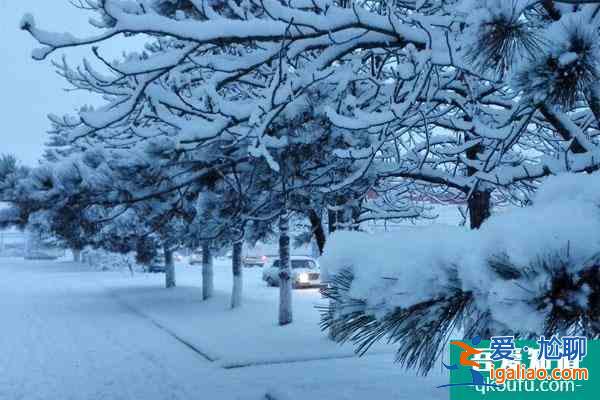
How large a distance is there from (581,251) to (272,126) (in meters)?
3.95

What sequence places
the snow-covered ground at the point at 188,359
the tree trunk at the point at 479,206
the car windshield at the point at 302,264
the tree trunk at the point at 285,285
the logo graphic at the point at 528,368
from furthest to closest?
the car windshield at the point at 302,264 < the tree trunk at the point at 285,285 < the snow-covered ground at the point at 188,359 < the tree trunk at the point at 479,206 < the logo graphic at the point at 528,368

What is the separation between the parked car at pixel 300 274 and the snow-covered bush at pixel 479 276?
21493 millimetres

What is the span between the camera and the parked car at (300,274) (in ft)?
77.2

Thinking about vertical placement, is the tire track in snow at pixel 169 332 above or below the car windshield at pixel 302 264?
below

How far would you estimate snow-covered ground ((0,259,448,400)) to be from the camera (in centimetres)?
730

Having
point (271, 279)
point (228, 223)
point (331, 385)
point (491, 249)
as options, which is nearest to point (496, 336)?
point (491, 249)

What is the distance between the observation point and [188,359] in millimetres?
9547

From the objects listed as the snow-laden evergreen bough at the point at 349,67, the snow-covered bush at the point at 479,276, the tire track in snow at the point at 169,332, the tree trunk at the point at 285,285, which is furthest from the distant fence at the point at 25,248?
the snow-covered bush at the point at 479,276

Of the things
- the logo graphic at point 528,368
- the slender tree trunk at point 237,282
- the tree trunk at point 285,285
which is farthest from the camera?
the slender tree trunk at point 237,282

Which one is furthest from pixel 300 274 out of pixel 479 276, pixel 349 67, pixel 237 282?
pixel 479 276

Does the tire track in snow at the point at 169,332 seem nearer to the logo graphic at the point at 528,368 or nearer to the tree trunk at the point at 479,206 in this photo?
the tree trunk at the point at 479,206

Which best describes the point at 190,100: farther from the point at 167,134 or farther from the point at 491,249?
the point at 491,249

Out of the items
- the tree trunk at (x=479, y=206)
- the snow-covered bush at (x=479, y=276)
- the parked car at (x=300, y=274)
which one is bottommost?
the parked car at (x=300, y=274)

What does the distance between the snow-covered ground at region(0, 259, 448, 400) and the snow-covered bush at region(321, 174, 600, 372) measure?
2340 millimetres
